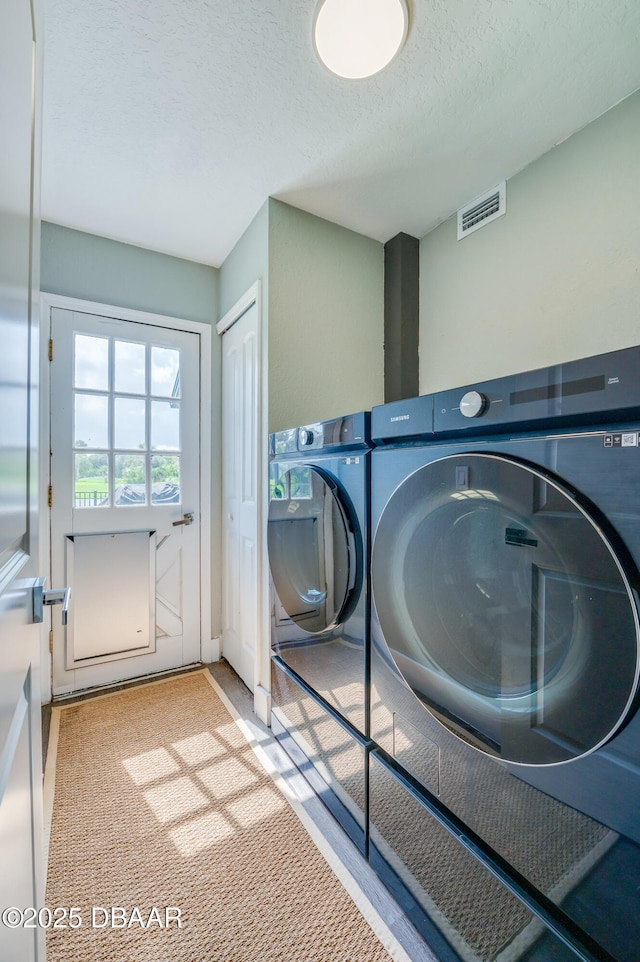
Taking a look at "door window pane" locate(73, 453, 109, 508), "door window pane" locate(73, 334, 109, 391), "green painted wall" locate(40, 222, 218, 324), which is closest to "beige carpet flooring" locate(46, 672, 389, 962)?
"door window pane" locate(73, 453, 109, 508)

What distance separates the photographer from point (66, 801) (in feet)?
4.59

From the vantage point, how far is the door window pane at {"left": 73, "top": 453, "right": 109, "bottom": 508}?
2.08 meters

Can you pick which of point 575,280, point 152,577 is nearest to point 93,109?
point 575,280

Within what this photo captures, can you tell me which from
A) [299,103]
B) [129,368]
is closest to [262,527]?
[129,368]

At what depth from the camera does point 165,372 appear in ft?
7.59

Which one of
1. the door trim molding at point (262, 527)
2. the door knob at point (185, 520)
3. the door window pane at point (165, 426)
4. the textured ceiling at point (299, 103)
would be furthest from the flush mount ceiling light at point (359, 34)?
the door knob at point (185, 520)

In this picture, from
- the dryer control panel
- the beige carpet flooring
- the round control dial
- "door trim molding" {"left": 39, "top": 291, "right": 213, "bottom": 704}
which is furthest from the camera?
"door trim molding" {"left": 39, "top": 291, "right": 213, "bottom": 704}

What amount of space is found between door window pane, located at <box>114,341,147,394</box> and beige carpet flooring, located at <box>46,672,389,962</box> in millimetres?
1732

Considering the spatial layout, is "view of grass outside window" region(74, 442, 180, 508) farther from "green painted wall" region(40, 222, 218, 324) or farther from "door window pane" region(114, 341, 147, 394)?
"green painted wall" region(40, 222, 218, 324)

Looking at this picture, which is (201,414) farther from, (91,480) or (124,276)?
(124,276)

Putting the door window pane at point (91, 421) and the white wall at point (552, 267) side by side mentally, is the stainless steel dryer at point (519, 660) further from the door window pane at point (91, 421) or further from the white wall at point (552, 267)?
the door window pane at point (91, 421)

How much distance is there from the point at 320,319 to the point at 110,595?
6.14 feet

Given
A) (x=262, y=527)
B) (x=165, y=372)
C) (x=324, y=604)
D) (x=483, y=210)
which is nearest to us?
(x=324, y=604)

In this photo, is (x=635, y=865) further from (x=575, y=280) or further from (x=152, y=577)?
(x=152, y=577)
